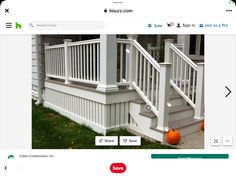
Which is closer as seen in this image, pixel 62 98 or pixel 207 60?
pixel 207 60

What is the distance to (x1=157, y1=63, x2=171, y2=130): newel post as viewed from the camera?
1977mm

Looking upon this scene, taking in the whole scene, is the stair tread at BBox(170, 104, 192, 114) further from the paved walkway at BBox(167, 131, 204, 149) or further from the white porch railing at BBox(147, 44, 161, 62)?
the white porch railing at BBox(147, 44, 161, 62)

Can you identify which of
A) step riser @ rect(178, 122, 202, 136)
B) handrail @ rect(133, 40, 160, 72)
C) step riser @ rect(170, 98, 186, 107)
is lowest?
step riser @ rect(178, 122, 202, 136)

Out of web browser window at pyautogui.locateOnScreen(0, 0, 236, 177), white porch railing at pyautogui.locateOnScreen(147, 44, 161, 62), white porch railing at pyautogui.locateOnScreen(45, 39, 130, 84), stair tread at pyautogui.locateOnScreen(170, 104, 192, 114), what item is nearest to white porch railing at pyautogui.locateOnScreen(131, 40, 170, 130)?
white porch railing at pyautogui.locateOnScreen(45, 39, 130, 84)

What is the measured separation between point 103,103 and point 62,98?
855 millimetres
